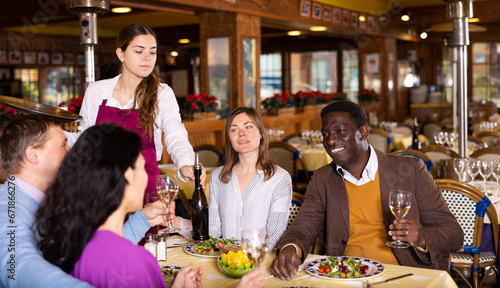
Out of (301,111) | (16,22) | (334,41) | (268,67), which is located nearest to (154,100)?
(301,111)

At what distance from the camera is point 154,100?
2.72 m

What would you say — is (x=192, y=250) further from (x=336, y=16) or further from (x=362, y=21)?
(x=362, y=21)

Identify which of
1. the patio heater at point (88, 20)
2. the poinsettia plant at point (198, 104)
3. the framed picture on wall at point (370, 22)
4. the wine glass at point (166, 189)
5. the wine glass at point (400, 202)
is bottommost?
the wine glass at point (400, 202)

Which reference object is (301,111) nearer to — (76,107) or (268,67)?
(76,107)

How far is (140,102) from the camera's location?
273 centimetres

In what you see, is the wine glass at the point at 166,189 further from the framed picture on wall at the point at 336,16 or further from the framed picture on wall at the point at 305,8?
the framed picture on wall at the point at 336,16

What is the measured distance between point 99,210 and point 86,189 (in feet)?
0.22

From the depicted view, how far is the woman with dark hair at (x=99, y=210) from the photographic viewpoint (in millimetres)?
1373

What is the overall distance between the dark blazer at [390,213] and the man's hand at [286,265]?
0.18 m

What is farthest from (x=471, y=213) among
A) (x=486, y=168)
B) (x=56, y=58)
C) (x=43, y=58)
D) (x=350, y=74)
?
(x=350, y=74)

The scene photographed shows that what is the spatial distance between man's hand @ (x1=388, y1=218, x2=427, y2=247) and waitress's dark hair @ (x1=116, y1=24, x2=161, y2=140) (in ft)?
4.12

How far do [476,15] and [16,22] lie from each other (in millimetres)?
9437

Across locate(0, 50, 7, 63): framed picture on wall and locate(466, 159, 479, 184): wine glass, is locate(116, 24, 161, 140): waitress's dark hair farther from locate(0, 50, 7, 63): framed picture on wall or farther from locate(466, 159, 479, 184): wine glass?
locate(0, 50, 7, 63): framed picture on wall

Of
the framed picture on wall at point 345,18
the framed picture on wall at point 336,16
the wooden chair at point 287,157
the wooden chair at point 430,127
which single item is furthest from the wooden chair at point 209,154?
the framed picture on wall at point 345,18
